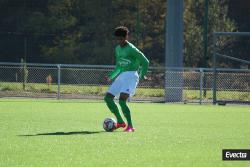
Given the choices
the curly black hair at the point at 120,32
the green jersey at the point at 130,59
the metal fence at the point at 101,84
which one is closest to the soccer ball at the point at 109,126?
the green jersey at the point at 130,59

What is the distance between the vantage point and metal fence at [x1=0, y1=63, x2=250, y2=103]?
27.4m

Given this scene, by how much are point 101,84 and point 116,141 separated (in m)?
18.6

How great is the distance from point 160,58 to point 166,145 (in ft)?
81.0

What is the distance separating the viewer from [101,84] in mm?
29688

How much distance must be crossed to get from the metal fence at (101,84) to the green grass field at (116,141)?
388 inches

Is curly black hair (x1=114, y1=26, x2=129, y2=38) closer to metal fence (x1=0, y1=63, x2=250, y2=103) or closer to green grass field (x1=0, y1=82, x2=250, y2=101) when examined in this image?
metal fence (x1=0, y1=63, x2=250, y2=103)

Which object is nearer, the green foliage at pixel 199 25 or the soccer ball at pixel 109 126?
the soccer ball at pixel 109 126

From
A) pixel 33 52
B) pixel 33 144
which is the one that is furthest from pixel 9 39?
pixel 33 144

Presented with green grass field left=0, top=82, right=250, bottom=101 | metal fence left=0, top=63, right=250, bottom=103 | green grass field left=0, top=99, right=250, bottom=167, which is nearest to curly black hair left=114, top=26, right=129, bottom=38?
green grass field left=0, top=99, right=250, bottom=167

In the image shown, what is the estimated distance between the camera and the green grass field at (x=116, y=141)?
8789 millimetres

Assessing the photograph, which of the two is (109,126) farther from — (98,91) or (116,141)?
(98,91)

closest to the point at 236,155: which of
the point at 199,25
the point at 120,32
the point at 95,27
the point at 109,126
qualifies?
the point at 109,126

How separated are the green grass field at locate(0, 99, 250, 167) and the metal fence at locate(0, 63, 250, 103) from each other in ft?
32.3

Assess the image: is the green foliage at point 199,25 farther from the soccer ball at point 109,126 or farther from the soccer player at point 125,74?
the soccer ball at point 109,126
